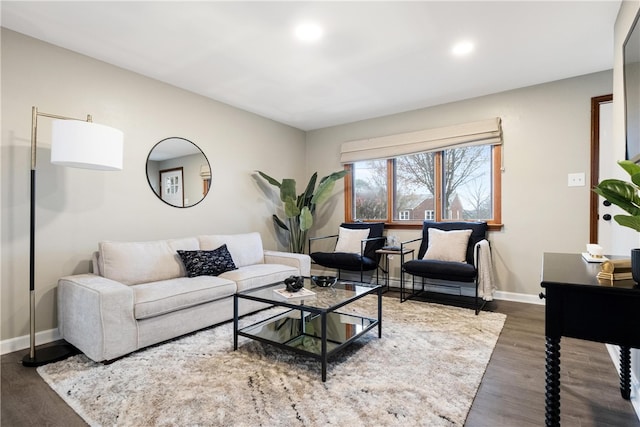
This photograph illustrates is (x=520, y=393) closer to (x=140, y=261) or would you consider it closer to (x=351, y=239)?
(x=351, y=239)

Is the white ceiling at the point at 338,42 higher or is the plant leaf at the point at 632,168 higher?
the white ceiling at the point at 338,42

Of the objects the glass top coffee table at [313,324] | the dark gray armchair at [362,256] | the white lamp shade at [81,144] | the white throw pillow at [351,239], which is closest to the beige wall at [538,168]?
the dark gray armchair at [362,256]

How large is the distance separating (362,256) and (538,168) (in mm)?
2140

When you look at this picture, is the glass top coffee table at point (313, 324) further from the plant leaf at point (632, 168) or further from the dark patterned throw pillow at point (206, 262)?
the plant leaf at point (632, 168)

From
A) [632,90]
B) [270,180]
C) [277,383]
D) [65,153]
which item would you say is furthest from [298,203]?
[632,90]

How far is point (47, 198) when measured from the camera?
101 inches

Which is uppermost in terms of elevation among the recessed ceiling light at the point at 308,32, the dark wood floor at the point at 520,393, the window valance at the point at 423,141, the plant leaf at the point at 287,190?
the recessed ceiling light at the point at 308,32

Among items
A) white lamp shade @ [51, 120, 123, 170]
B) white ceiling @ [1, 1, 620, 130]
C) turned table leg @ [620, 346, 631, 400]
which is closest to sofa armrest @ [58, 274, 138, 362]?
white lamp shade @ [51, 120, 123, 170]

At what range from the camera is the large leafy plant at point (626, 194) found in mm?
1025

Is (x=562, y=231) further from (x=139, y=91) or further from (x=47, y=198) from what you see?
(x=47, y=198)

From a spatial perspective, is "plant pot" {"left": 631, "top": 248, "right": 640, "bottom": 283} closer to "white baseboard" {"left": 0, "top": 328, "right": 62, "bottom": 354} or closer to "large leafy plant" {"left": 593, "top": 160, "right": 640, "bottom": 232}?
"large leafy plant" {"left": 593, "top": 160, "right": 640, "bottom": 232}

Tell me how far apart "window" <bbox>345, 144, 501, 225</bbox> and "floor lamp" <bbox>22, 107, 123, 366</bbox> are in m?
3.28

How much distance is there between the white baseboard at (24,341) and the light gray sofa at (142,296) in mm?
163

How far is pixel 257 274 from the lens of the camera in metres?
3.14
